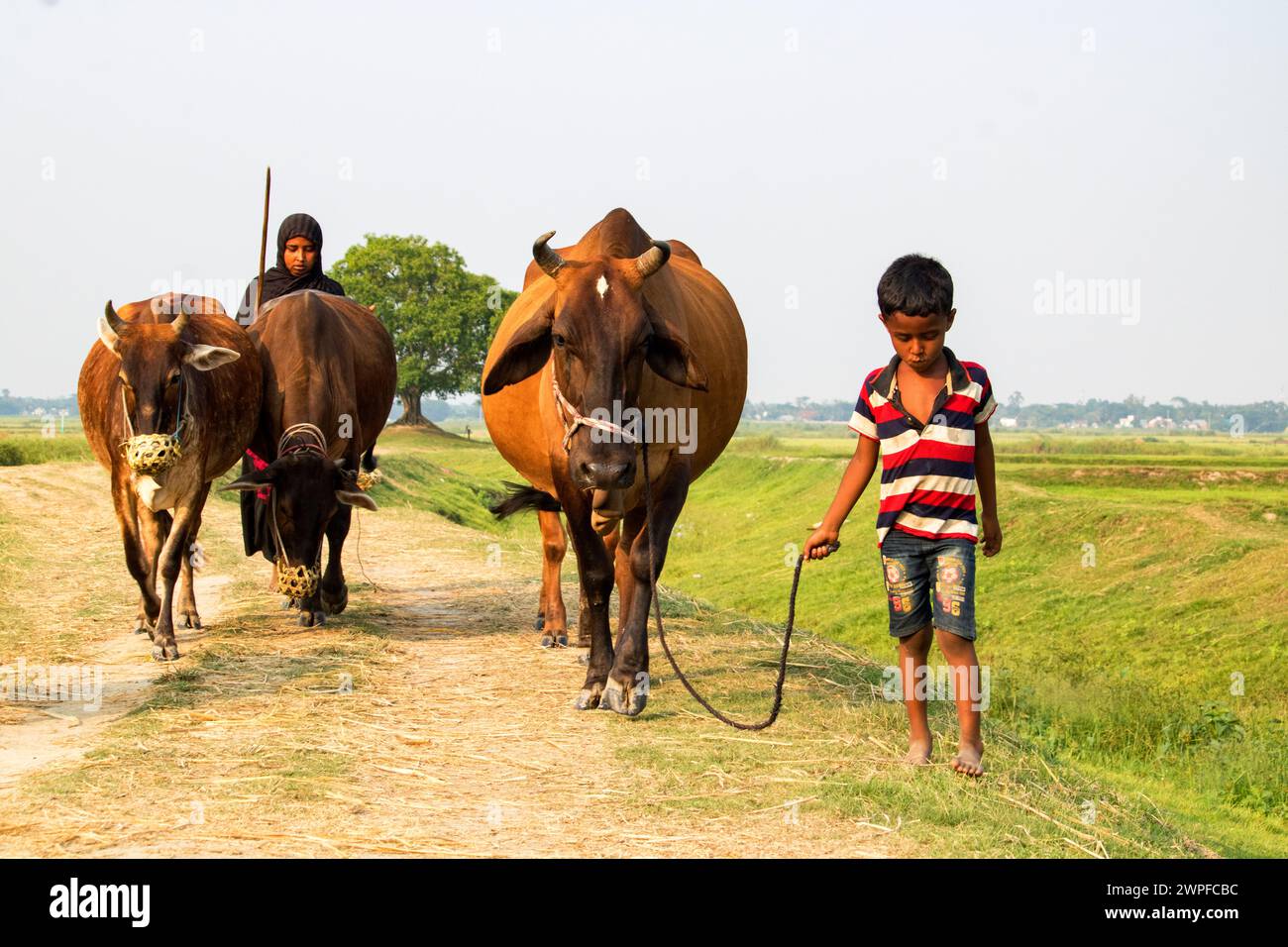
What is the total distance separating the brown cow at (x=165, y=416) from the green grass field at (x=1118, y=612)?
5.12m

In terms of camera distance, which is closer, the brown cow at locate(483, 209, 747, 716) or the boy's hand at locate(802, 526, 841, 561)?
the boy's hand at locate(802, 526, 841, 561)

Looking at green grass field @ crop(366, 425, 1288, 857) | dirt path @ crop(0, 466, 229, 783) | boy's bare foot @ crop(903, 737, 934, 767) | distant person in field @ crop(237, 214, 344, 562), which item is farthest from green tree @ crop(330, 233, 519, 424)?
boy's bare foot @ crop(903, 737, 934, 767)

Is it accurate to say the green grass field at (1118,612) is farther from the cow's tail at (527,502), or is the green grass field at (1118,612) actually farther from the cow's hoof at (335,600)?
the cow's hoof at (335,600)

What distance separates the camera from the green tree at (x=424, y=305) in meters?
65.1

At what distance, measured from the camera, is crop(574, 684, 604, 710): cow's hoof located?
22.6 feet

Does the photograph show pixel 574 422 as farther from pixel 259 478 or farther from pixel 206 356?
pixel 259 478

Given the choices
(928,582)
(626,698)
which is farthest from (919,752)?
(626,698)

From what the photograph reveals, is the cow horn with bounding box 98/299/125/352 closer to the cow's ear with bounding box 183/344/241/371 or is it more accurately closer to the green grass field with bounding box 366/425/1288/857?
the cow's ear with bounding box 183/344/241/371

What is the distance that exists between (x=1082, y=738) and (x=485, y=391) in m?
7.01

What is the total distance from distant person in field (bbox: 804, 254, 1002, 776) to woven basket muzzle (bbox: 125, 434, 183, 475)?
4061mm

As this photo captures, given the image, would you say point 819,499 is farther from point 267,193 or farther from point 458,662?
point 458,662

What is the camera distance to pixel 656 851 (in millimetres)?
4539

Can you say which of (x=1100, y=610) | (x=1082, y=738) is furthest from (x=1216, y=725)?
(x=1100, y=610)
